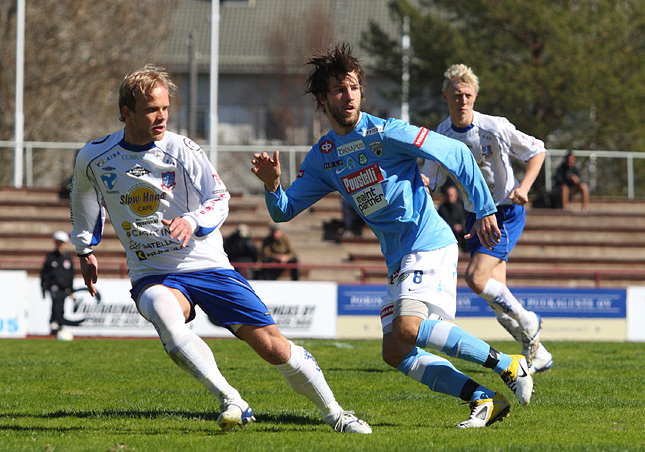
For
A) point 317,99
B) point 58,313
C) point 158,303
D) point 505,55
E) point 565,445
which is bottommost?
point 58,313

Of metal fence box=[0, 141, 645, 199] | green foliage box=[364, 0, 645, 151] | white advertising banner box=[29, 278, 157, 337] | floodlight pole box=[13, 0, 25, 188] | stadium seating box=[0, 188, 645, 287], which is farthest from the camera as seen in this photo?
green foliage box=[364, 0, 645, 151]

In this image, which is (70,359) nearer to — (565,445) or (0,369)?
(0,369)

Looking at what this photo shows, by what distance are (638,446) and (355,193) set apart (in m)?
2.27

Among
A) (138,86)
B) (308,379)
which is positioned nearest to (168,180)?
(138,86)

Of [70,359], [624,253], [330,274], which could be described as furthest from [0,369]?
[624,253]

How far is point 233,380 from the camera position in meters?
9.01

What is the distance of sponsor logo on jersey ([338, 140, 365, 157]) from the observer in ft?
19.7

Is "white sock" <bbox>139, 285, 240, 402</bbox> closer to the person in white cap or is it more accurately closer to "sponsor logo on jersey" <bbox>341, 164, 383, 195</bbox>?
"sponsor logo on jersey" <bbox>341, 164, 383, 195</bbox>

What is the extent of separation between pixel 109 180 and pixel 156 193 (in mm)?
303

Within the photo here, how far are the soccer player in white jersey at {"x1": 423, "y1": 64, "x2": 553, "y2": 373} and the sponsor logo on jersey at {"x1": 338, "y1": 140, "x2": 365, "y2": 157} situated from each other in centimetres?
236

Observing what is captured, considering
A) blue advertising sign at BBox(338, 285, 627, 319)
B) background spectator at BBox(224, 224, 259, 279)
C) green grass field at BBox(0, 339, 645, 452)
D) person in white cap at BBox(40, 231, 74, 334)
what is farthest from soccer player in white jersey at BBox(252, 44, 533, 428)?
background spectator at BBox(224, 224, 259, 279)

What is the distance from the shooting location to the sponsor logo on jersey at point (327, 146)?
20.2 ft

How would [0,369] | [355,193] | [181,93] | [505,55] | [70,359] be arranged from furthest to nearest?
[181,93], [505,55], [70,359], [0,369], [355,193]

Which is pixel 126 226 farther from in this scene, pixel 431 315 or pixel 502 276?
pixel 502 276
